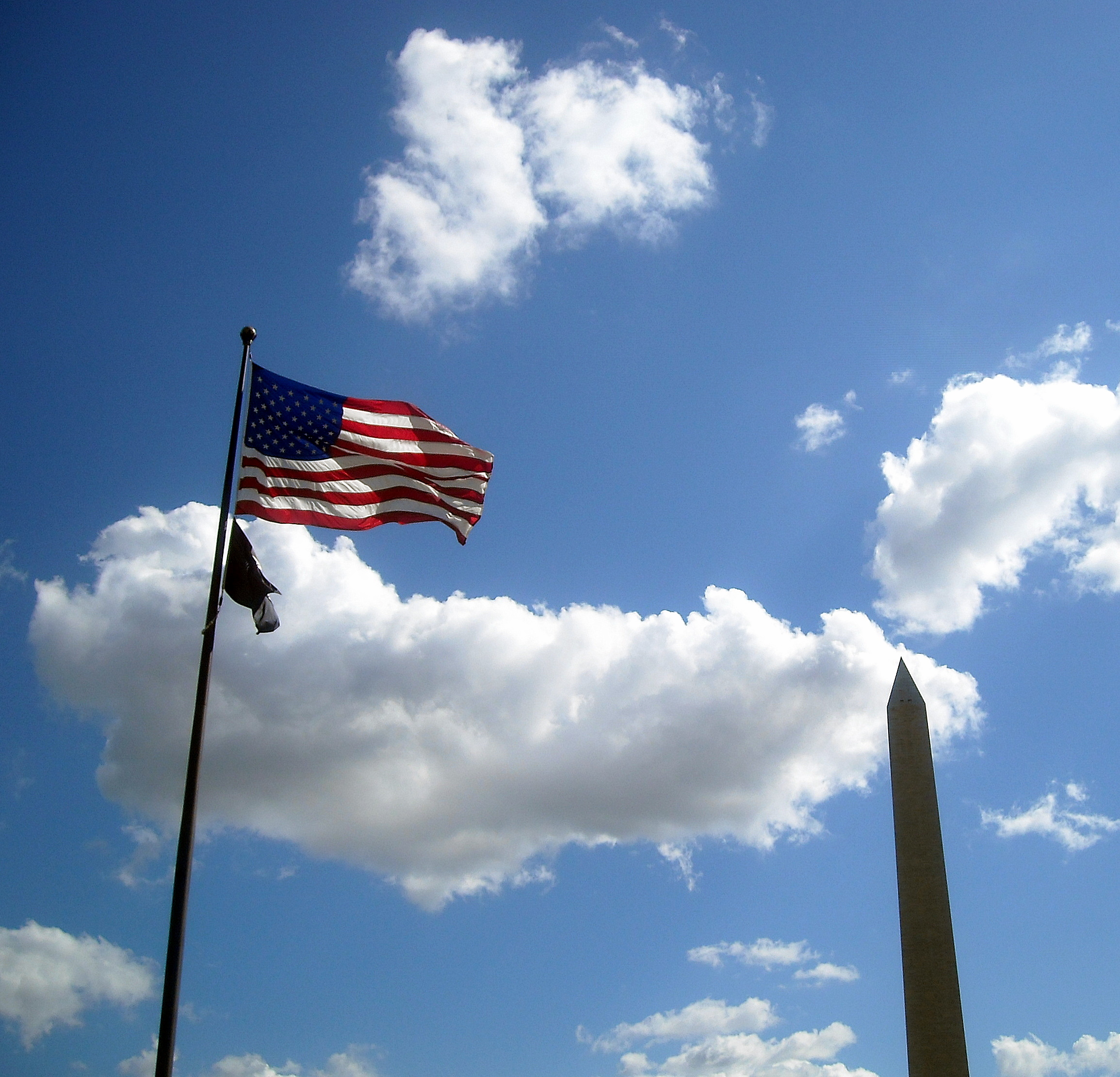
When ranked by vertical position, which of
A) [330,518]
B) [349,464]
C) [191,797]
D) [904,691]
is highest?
[904,691]

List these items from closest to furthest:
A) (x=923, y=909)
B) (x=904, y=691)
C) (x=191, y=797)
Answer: (x=191, y=797) → (x=923, y=909) → (x=904, y=691)

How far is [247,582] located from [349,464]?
10.8 ft

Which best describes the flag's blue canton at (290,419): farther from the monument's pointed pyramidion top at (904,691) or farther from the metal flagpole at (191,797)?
the monument's pointed pyramidion top at (904,691)

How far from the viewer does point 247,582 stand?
19438 mm

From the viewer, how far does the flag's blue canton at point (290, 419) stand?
67.6ft

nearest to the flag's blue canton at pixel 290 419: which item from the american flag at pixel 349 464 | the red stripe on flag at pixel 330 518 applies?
the american flag at pixel 349 464

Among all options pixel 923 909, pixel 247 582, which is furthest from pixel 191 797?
pixel 923 909

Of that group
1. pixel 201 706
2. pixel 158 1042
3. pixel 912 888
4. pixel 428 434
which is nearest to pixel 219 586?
pixel 201 706

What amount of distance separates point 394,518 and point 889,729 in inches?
1247

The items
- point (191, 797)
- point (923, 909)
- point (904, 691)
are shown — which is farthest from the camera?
point (904, 691)

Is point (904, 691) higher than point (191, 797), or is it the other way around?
point (904, 691)

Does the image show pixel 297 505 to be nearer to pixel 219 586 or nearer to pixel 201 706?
pixel 219 586

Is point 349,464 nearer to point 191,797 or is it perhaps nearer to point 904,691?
point 191,797

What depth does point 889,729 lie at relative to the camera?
156 feet
